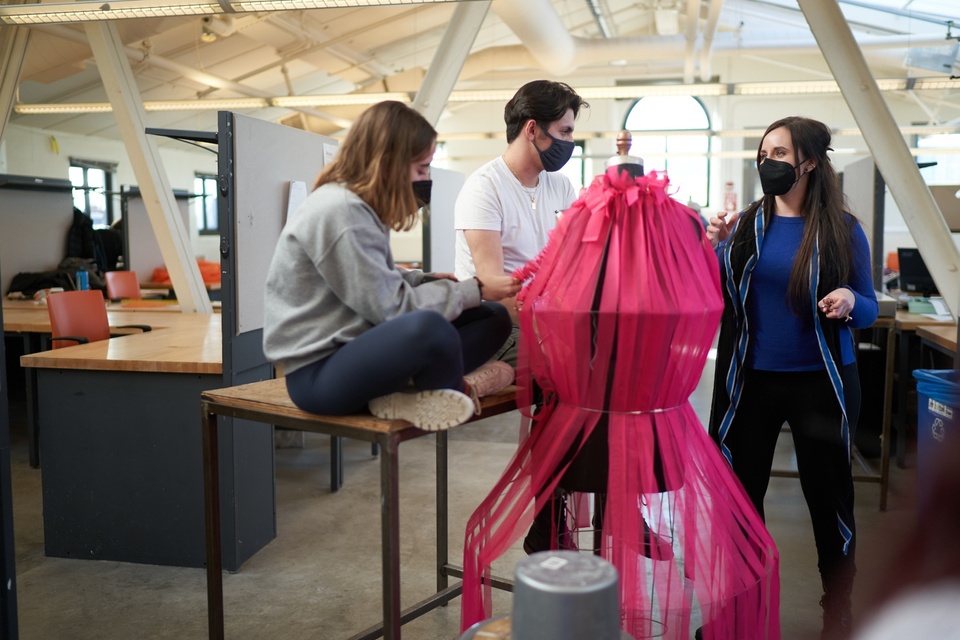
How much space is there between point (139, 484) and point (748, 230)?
2.22m

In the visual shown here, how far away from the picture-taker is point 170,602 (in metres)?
2.62

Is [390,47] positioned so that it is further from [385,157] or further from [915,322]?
[385,157]

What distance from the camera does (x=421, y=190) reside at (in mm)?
1677

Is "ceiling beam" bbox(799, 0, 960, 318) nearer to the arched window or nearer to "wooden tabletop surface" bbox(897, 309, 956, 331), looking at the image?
"wooden tabletop surface" bbox(897, 309, 956, 331)

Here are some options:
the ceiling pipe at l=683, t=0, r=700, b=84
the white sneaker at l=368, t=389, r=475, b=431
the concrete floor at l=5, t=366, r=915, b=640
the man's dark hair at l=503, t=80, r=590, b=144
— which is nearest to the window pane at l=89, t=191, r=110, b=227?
the concrete floor at l=5, t=366, r=915, b=640

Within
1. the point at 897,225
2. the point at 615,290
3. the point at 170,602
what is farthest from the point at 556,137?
the point at 897,225

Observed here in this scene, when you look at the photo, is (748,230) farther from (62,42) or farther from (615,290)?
(62,42)

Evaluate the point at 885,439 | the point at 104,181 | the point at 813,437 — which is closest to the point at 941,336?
the point at 885,439

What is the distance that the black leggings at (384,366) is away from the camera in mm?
1458

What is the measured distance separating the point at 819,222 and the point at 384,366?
1.26 meters

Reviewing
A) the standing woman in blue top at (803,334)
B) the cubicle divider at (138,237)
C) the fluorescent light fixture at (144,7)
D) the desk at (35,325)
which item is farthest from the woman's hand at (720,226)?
the cubicle divider at (138,237)

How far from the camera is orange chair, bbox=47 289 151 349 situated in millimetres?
4043

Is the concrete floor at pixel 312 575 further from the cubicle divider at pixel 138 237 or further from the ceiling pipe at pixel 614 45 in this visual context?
the ceiling pipe at pixel 614 45

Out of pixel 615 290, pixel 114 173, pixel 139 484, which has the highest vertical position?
pixel 114 173
